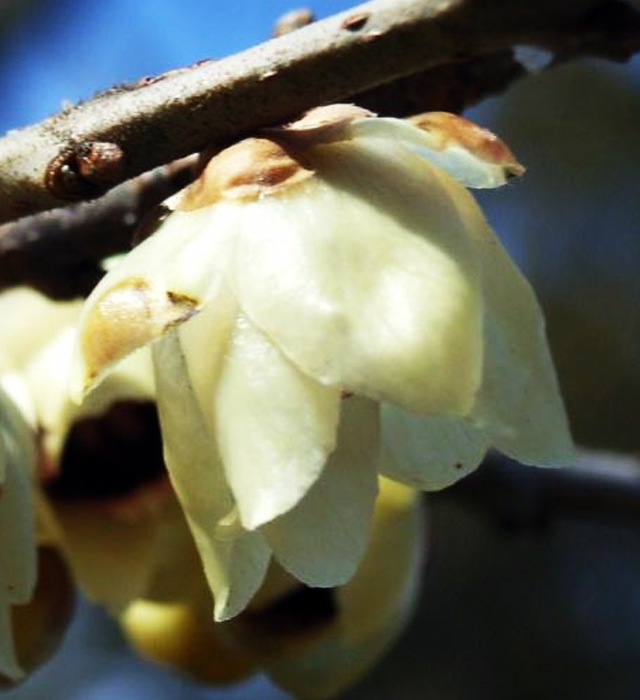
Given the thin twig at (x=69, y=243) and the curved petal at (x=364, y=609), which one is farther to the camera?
the curved petal at (x=364, y=609)

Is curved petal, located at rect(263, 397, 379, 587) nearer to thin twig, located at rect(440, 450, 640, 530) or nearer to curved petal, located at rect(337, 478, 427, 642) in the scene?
curved petal, located at rect(337, 478, 427, 642)

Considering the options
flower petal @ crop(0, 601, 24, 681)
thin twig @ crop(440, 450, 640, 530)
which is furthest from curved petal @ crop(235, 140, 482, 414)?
thin twig @ crop(440, 450, 640, 530)

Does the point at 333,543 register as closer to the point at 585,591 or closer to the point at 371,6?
the point at 371,6

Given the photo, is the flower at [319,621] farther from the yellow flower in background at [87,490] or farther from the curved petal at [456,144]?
the curved petal at [456,144]

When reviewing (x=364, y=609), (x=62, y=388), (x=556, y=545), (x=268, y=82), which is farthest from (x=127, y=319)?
(x=556, y=545)

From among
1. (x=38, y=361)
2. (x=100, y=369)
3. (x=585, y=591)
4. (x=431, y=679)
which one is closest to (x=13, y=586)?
(x=100, y=369)

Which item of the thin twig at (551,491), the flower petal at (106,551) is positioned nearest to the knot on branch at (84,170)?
the flower petal at (106,551)
